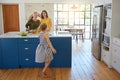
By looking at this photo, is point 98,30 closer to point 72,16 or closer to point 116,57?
point 116,57

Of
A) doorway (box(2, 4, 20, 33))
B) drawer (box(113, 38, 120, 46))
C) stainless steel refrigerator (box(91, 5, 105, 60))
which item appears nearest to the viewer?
drawer (box(113, 38, 120, 46))

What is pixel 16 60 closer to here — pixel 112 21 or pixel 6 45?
pixel 6 45

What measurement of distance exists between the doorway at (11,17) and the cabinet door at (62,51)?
4.65 metres

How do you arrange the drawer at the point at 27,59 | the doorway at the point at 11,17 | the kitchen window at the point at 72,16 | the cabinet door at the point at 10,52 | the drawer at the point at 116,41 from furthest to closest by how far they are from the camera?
the kitchen window at the point at 72,16, the doorway at the point at 11,17, the drawer at the point at 27,59, the cabinet door at the point at 10,52, the drawer at the point at 116,41

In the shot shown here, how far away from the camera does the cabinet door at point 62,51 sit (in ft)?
16.8

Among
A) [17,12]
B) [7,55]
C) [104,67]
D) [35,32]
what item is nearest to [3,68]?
[7,55]

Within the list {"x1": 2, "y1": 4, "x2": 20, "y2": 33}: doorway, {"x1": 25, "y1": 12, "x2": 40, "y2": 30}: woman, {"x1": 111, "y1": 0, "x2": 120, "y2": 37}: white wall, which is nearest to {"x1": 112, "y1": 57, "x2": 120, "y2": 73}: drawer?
{"x1": 111, "y1": 0, "x2": 120, "y2": 37}: white wall

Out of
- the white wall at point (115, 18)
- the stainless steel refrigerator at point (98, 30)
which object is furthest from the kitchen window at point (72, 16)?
the white wall at point (115, 18)

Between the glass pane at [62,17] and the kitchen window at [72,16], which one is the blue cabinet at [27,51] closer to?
the kitchen window at [72,16]

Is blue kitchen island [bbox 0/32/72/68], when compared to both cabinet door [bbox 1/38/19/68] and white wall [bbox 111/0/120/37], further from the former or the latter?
white wall [bbox 111/0/120/37]

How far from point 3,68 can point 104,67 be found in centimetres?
295

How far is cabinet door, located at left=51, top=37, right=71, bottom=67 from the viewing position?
202 inches

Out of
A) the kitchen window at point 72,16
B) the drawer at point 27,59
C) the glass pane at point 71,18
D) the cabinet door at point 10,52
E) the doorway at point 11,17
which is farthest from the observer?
the glass pane at point 71,18

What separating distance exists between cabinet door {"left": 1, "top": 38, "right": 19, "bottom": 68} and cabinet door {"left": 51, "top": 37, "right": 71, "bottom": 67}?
1.08m
